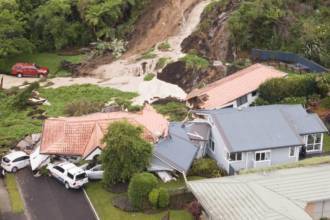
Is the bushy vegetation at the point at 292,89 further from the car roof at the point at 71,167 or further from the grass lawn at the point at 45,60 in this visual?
the grass lawn at the point at 45,60

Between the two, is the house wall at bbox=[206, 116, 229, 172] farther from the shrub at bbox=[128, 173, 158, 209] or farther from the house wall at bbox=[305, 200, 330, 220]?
Result: the house wall at bbox=[305, 200, 330, 220]

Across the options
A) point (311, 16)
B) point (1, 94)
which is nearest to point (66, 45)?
point (1, 94)

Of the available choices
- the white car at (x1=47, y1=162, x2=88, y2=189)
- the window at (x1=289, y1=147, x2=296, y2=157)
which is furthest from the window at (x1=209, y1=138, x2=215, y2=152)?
the white car at (x1=47, y1=162, x2=88, y2=189)

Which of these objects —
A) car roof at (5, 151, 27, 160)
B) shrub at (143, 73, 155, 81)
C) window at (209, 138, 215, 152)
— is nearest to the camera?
car roof at (5, 151, 27, 160)

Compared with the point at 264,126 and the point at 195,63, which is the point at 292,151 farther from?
the point at 195,63

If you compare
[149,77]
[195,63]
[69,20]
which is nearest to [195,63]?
[195,63]

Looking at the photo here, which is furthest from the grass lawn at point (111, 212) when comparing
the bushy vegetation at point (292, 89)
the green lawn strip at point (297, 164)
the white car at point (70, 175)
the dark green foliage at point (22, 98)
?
the bushy vegetation at point (292, 89)
